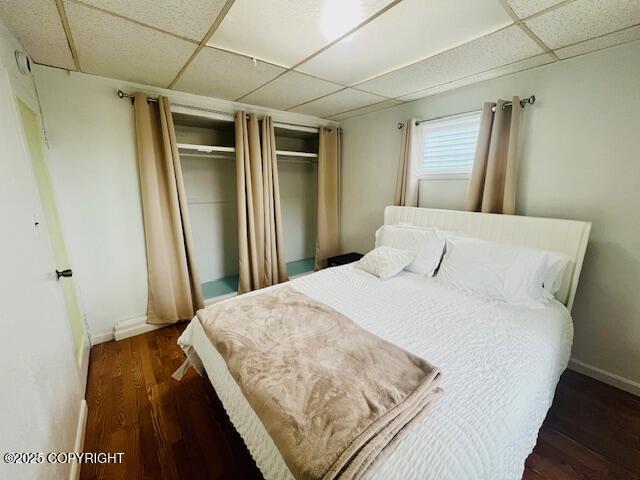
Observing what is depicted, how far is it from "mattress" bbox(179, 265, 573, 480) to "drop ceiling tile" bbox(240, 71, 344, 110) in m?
1.67

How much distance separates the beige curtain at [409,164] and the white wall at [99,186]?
213 centimetres

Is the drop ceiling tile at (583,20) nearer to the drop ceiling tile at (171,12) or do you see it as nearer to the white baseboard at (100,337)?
the drop ceiling tile at (171,12)

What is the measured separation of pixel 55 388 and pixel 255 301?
963 millimetres

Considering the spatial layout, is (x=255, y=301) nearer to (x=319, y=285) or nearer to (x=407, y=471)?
(x=319, y=285)

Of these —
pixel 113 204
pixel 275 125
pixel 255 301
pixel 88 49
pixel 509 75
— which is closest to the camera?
pixel 88 49

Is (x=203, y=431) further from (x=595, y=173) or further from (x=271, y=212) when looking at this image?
(x=595, y=173)

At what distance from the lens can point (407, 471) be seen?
75 centimetres

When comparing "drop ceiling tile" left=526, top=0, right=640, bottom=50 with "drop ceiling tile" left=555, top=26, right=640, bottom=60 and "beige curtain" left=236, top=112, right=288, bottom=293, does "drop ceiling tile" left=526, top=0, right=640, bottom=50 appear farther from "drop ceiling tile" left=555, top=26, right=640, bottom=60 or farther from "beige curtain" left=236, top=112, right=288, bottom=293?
"beige curtain" left=236, top=112, right=288, bottom=293

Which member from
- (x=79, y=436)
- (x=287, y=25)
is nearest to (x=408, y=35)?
(x=287, y=25)

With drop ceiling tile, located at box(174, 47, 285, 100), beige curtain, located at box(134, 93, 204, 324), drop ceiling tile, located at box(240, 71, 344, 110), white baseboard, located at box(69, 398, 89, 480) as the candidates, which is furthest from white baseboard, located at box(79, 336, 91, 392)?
drop ceiling tile, located at box(240, 71, 344, 110)

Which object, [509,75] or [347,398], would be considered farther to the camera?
[509,75]

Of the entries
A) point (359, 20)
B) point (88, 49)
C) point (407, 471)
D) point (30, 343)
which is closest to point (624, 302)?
point (407, 471)

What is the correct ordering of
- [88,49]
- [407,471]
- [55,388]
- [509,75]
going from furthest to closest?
[509,75] → [88,49] → [55,388] → [407,471]

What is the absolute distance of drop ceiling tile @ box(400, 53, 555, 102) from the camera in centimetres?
180
